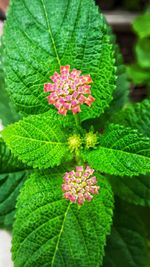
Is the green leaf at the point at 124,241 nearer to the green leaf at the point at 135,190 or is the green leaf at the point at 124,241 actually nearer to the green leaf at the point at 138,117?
the green leaf at the point at 135,190

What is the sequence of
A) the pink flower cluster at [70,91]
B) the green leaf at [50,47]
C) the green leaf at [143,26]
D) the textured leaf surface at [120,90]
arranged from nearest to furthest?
the pink flower cluster at [70,91] < the green leaf at [50,47] < the textured leaf surface at [120,90] < the green leaf at [143,26]

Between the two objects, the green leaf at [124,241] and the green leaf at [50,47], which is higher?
the green leaf at [50,47]

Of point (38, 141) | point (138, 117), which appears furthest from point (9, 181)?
point (138, 117)

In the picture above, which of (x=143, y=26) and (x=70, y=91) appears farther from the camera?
(x=143, y=26)

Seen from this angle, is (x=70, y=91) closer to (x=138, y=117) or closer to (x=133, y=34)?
(x=138, y=117)

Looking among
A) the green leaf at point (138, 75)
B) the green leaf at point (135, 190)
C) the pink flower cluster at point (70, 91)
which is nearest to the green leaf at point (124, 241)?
the green leaf at point (135, 190)

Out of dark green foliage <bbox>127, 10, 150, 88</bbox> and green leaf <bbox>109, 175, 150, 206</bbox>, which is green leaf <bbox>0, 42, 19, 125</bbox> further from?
dark green foliage <bbox>127, 10, 150, 88</bbox>
